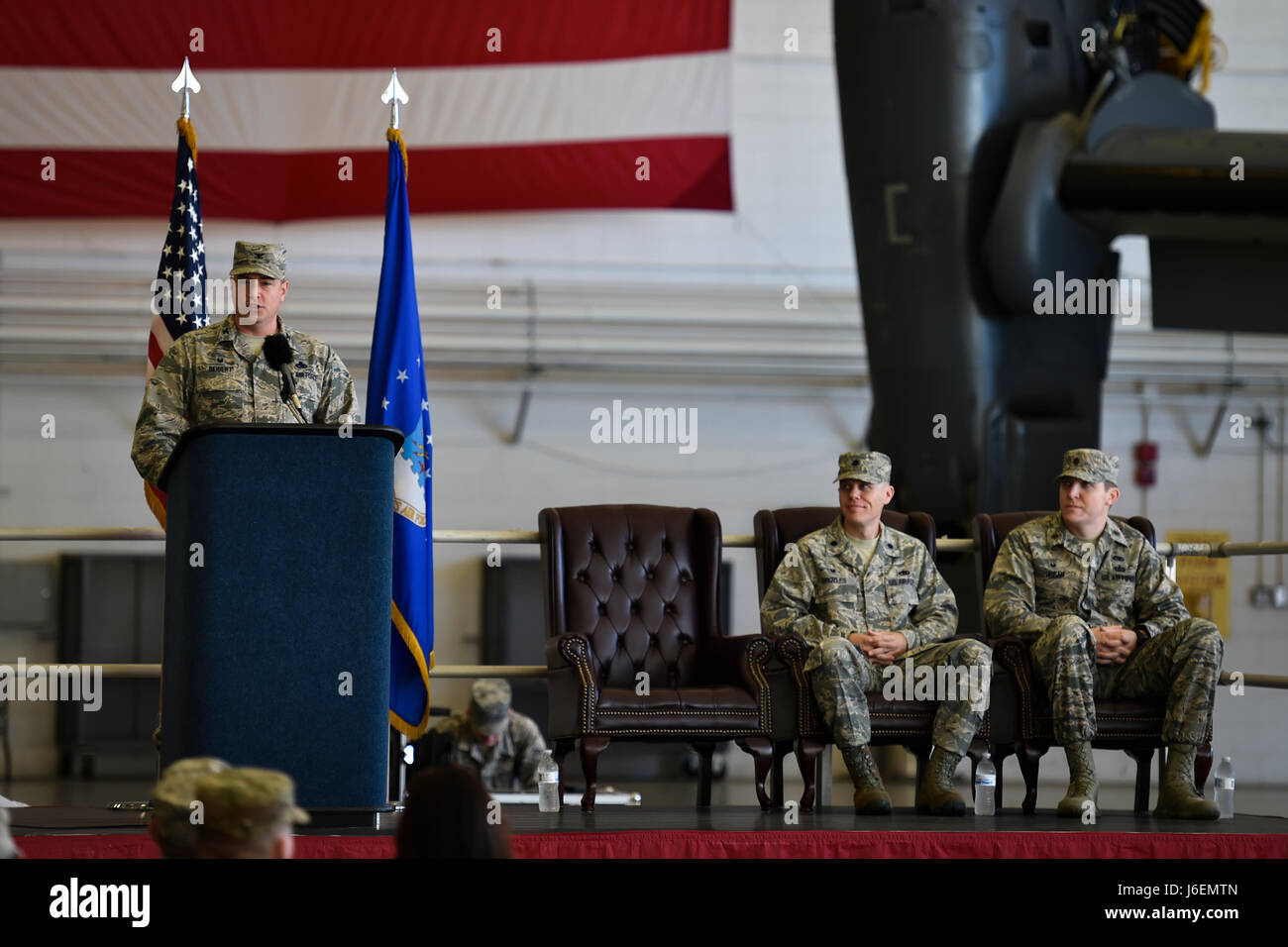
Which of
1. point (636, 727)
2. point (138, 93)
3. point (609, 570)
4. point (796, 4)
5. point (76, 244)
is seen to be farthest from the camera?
point (796, 4)

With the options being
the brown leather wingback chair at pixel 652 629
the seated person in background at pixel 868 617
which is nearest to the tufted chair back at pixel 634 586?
the brown leather wingback chair at pixel 652 629

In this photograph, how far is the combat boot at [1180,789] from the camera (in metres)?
4.36

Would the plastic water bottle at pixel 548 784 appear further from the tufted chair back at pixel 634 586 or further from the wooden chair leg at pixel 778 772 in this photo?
the wooden chair leg at pixel 778 772

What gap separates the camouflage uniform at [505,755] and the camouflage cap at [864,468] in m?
2.55

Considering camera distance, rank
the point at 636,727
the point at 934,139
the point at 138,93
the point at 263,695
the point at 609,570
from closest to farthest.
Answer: the point at 263,695
the point at 636,727
the point at 609,570
the point at 934,139
the point at 138,93

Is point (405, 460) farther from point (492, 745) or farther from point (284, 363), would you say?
point (492, 745)

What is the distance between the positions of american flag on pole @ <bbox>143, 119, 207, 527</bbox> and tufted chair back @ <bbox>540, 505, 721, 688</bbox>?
1.30 m

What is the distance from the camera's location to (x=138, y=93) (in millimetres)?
8953

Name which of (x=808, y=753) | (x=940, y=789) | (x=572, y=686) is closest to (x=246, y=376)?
(x=572, y=686)

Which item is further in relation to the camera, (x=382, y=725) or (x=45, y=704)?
(x=45, y=704)

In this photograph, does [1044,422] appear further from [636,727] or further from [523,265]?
[523,265]

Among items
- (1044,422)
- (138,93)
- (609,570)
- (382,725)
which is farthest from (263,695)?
(138,93)

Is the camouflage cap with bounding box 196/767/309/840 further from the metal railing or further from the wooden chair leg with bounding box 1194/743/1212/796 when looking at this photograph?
the wooden chair leg with bounding box 1194/743/1212/796

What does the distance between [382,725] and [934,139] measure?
13.6ft
